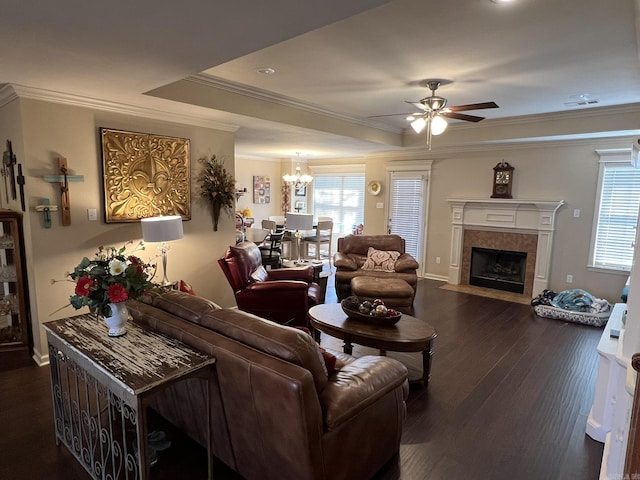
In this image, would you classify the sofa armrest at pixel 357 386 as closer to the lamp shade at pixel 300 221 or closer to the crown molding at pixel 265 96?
the crown molding at pixel 265 96

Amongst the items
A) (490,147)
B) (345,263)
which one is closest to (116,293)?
(345,263)

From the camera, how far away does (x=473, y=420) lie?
263cm

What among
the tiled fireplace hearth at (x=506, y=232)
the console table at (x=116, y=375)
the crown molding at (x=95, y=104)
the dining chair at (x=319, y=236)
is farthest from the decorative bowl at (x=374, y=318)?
the dining chair at (x=319, y=236)

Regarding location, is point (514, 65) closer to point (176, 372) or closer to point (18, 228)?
point (176, 372)

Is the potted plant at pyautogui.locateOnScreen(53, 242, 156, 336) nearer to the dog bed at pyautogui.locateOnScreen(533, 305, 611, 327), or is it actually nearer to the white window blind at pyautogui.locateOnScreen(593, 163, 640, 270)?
the dog bed at pyautogui.locateOnScreen(533, 305, 611, 327)

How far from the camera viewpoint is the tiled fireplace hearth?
577 centimetres

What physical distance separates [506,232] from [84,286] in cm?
601

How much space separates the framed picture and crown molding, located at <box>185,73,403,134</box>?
404cm

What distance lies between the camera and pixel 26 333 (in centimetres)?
Result: 356

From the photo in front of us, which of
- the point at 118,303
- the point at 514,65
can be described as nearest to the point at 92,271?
the point at 118,303

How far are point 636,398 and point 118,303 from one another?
2.33 meters

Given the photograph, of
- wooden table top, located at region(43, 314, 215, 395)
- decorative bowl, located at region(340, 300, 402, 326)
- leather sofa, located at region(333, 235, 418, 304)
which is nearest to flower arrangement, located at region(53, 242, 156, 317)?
wooden table top, located at region(43, 314, 215, 395)

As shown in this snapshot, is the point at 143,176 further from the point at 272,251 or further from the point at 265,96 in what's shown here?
the point at 272,251

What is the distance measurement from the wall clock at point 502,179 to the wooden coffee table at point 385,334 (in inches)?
150
